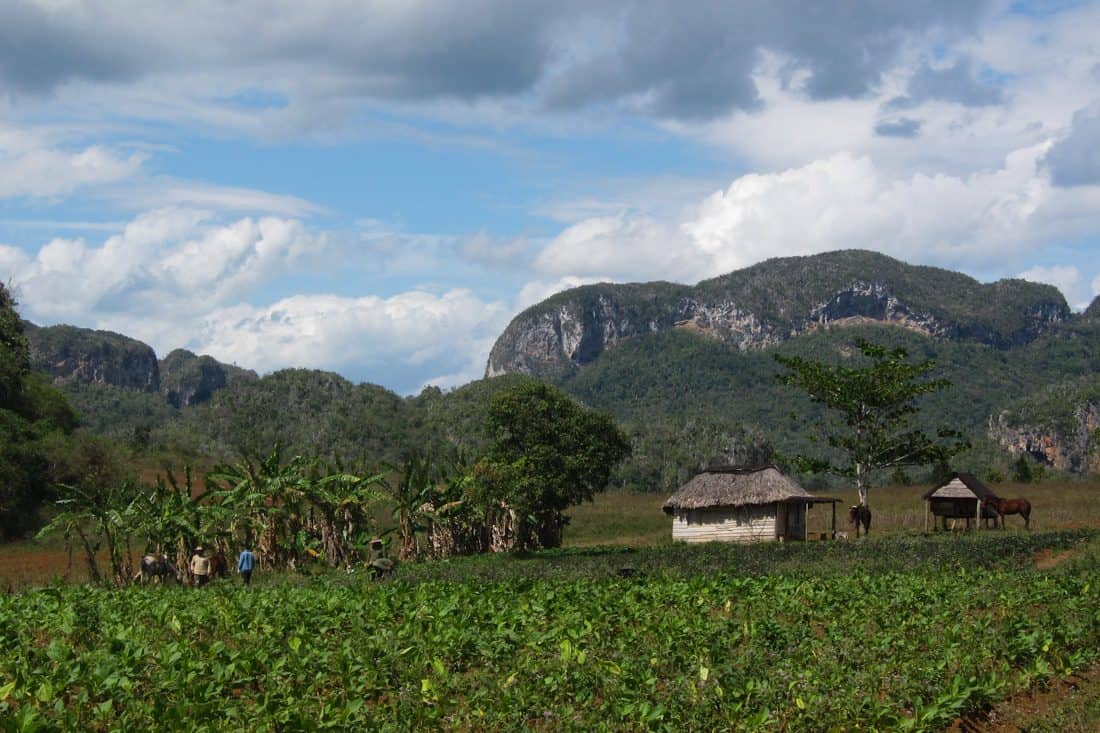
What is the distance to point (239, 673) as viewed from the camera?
39.5 feet

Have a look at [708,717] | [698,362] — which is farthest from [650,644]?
[698,362]

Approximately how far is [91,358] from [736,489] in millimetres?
139342

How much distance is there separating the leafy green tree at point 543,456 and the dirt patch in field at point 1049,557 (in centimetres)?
1387

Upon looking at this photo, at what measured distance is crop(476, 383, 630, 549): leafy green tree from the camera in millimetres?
38062

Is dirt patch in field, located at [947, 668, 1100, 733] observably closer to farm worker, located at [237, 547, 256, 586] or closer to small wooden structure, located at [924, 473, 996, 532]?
→ farm worker, located at [237, 547, 256, 586]

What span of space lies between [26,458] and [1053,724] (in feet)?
142

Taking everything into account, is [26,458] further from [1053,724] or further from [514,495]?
[1053,724]

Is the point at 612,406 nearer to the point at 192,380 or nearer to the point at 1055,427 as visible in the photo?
the point at 192,380

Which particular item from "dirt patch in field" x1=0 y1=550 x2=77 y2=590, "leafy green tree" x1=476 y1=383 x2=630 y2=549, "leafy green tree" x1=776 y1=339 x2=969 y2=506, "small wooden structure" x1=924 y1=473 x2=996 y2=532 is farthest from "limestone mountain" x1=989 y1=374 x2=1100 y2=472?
"dirt patch in field" x1=0 y1=550 x2=77 y2=590

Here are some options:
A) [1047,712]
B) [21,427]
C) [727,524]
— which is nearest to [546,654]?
[1047,712]

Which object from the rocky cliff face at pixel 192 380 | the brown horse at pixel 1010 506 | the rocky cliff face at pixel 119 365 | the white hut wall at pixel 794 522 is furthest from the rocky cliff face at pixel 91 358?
the brown horse at pixel 1010 506

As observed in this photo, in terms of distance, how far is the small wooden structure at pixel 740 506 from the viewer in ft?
142

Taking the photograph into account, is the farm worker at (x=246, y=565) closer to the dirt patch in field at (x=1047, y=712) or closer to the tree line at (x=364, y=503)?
the tree line at (x=364, y=503)

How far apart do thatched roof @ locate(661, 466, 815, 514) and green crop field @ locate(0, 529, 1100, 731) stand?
21.9 metres
